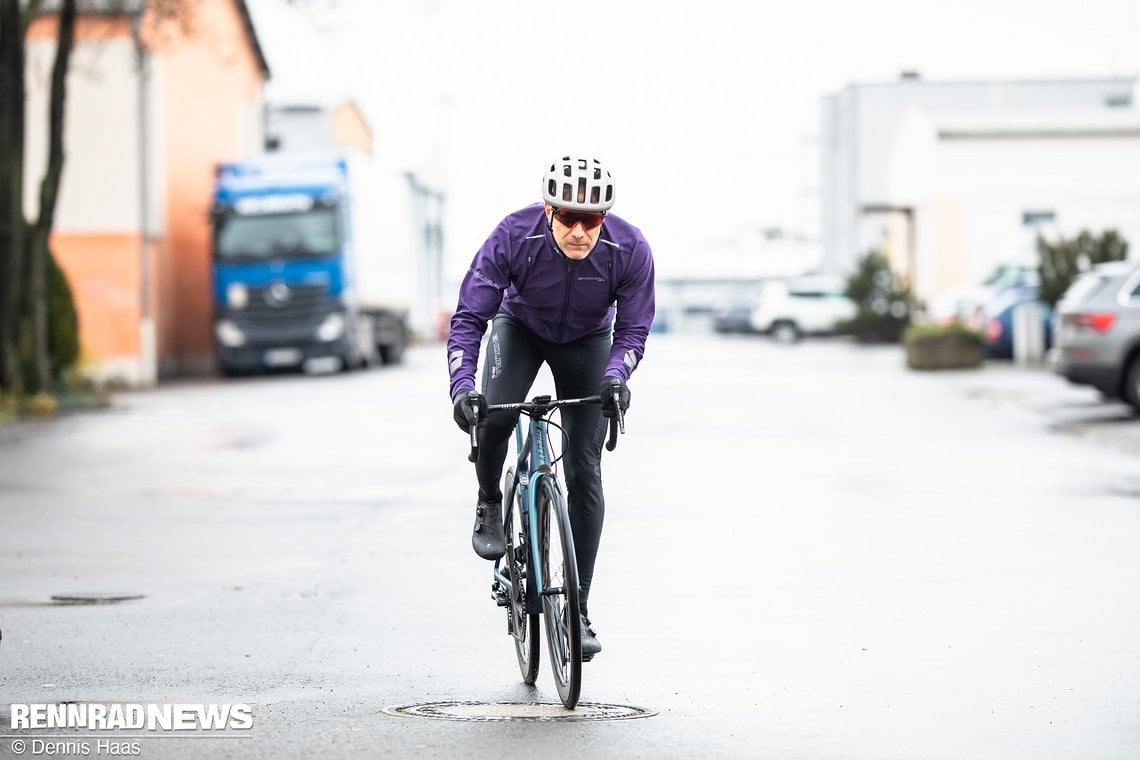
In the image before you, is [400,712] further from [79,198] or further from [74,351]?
[79,198]

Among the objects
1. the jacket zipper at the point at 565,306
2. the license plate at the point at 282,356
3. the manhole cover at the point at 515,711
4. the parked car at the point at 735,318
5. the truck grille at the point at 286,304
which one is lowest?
the parked car at the point at 735,318

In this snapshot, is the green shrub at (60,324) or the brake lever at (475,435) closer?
the brake lever at (475,435)

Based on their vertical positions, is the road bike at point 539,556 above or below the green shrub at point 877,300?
above

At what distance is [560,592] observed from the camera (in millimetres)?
6316

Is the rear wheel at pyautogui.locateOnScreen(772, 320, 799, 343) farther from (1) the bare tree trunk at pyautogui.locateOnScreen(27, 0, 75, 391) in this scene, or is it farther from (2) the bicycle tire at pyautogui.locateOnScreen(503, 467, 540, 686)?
(2) the bicycle tire at pyautogui.locateOnScreen(503, 467, 540, 686)

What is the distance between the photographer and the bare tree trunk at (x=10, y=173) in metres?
22.6

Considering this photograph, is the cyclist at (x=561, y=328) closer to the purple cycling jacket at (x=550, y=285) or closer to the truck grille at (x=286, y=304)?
the purple cycling jacket at (x=550, y=285)

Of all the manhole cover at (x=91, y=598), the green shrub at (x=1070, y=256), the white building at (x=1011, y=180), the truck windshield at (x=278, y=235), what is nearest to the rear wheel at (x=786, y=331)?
the white building at (x=1011, y=180)

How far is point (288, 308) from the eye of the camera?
33.8 m

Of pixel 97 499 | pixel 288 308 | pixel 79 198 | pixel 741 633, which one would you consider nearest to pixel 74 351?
pixel 79 198

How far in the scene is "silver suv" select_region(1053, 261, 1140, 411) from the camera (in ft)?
66.1

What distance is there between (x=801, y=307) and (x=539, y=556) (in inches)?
1850

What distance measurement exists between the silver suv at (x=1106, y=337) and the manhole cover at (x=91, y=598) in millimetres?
13692

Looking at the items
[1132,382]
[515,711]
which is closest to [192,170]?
[1132,382]
